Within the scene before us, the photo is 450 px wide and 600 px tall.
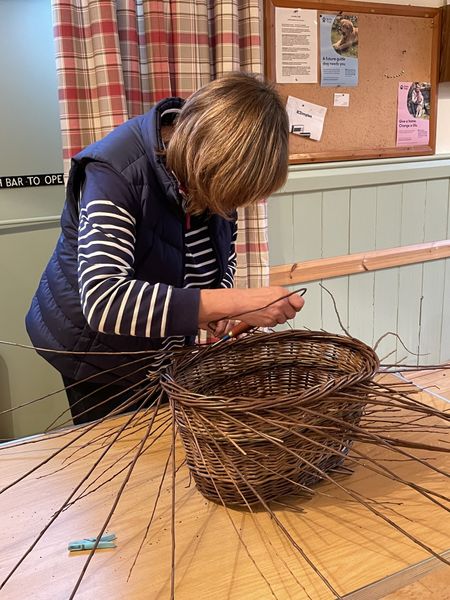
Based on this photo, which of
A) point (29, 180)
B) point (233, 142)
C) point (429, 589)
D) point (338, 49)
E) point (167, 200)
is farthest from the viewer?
point (338, 49)

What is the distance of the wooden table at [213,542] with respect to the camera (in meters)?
0.79

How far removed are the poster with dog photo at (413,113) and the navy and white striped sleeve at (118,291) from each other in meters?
1.78

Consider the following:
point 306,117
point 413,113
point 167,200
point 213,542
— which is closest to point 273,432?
point 213,542

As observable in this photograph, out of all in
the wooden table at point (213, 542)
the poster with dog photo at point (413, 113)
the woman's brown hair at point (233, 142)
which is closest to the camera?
the wooden table at point (213, 542)

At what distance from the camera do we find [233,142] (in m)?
1.04

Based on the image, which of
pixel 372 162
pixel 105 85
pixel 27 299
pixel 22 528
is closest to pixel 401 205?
pixel 372 162

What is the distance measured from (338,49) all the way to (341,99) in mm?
181


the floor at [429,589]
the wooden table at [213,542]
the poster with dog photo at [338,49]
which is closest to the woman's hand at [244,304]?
the wooden table at [213,542]

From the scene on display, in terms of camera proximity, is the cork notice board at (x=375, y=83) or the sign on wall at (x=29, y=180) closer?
the sign on wall at (x=29, y=180)

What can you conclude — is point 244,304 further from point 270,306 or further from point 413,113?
point 413,113

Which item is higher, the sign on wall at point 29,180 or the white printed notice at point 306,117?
the white printed notice at point 306,117

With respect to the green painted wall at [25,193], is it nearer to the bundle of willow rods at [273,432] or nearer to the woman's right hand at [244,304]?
the bundle of willow rods at [273,432]

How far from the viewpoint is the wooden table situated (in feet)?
2.58

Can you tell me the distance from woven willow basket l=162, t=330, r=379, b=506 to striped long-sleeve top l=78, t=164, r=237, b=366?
4.2 inches
